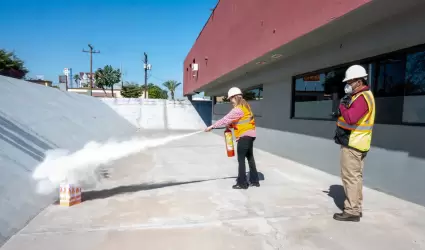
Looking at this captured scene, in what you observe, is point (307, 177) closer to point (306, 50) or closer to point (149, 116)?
point (306, 50)

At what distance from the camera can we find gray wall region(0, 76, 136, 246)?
12.0 feet

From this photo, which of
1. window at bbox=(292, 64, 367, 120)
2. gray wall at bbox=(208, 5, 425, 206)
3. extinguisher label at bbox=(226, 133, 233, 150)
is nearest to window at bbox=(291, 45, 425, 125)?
window at bbox=(292, 64, 367, 120)

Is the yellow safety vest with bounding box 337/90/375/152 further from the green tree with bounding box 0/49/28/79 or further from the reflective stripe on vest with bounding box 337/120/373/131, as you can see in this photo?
the green tree with bounding box 0/49/28/79

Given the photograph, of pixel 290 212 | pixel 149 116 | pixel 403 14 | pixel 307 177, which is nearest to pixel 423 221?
pixel 290 212

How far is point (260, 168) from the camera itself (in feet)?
23.7

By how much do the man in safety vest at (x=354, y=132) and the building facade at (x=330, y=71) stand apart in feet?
4.24

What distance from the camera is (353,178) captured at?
12.0 ft

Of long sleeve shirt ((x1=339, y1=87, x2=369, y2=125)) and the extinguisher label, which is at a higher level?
long sleeve shirt ((x1=339, y1=87, x2=369, y2=125))

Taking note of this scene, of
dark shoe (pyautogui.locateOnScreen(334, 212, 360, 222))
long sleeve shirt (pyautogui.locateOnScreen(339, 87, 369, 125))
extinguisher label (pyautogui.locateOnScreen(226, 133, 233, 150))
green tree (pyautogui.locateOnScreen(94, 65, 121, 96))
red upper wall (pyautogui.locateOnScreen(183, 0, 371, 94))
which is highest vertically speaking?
green tree (pyautogui.locateOnScreen(94, 65, 121, 96))

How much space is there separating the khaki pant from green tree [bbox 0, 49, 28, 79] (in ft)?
120

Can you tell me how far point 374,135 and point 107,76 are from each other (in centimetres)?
5980

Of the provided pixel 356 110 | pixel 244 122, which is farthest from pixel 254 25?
pixel 356 110

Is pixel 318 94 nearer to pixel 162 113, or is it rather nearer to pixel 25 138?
pixel 25 138

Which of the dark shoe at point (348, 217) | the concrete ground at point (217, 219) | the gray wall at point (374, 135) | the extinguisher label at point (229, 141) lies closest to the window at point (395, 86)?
the gray wall at point (374, 135)
